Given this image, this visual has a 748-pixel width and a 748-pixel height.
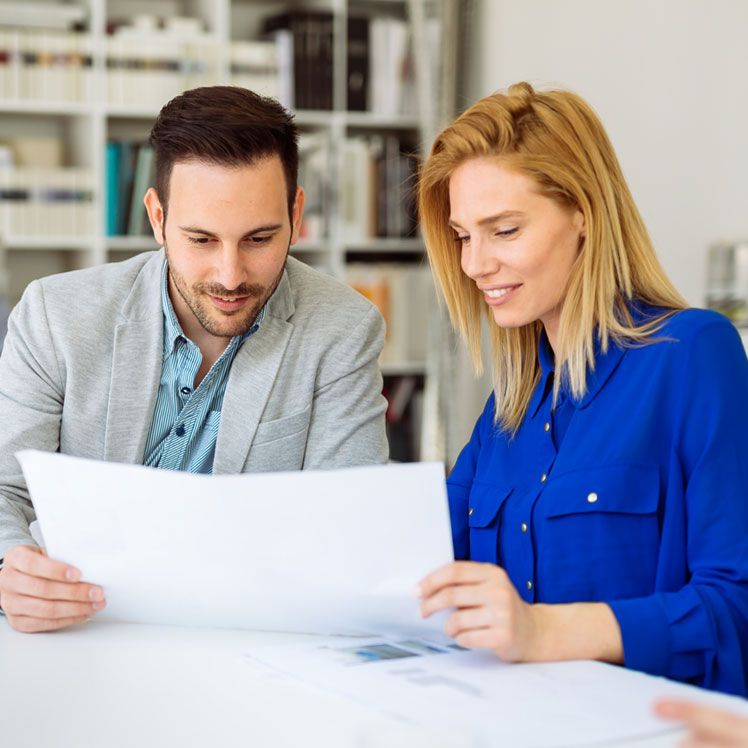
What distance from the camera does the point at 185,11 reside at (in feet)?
12.7

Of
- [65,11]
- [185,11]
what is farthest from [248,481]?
[185,11]

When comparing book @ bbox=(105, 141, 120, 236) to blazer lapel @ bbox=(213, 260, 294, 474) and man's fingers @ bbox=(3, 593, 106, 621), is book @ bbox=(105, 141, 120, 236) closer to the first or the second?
blazer lapel @ bbox=(213, 260, 294, 474)

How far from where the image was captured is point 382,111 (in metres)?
3.87

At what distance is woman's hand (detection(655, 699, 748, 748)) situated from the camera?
0.68 metres

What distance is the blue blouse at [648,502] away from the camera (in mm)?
1042

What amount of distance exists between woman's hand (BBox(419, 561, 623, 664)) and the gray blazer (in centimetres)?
69

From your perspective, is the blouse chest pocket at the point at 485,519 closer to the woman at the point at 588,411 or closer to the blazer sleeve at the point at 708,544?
the woman at the point at 588,411

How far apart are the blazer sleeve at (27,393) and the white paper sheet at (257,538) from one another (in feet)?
1.41

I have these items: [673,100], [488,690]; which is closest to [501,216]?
[488,690]

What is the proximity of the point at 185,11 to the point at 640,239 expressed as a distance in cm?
306

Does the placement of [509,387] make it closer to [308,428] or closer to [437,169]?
[437,169]

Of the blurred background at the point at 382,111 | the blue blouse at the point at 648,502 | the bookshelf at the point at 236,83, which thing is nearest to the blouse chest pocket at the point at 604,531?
the blue blouse at the point at 648,502

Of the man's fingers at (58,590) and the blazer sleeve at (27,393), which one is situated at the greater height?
the blazer sleeve at (27,393)

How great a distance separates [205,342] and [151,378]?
127 millimetres
